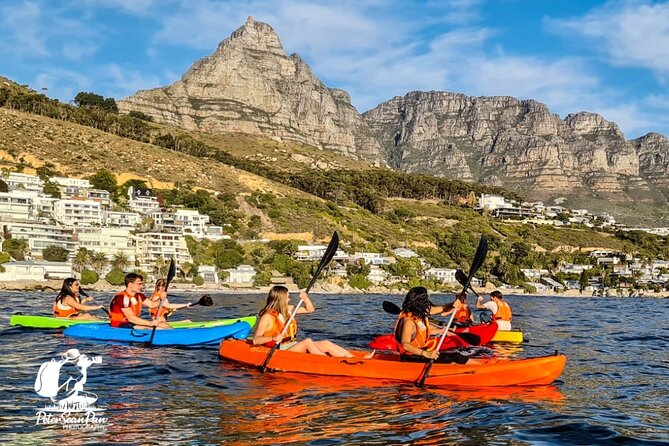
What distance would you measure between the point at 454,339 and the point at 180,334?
23.8 feet

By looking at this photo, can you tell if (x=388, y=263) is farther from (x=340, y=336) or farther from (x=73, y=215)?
(x=340, y=336)

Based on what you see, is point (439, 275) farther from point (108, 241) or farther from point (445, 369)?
point (445, 369)

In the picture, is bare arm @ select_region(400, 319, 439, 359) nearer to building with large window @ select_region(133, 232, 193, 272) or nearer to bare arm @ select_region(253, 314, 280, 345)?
bare arm @ select_region(253, 314, 280, 345)

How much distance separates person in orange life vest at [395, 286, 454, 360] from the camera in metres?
11.2

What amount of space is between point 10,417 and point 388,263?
85626mm

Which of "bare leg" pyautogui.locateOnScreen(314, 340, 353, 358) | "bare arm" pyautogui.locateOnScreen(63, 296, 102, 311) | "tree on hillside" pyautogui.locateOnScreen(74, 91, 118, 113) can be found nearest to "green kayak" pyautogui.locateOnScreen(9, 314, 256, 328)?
"bare arm" pyautogui.locateOnScreen(63, 296, 102, 311)

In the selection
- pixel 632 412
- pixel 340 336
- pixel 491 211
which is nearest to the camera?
pixel 632 412

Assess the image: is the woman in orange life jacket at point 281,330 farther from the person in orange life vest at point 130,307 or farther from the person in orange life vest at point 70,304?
the person in orange life vest at point 70,304

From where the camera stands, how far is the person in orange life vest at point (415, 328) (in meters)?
11.2

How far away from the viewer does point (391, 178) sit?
15062 cm

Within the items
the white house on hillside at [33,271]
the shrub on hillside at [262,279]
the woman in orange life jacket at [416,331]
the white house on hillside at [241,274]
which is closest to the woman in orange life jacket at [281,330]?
the woman in orange life jacket at [416,331]

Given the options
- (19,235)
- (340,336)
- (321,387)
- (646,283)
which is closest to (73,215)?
(19,235)

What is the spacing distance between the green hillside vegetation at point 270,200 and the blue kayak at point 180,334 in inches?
2456

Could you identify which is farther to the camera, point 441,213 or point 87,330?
point 441,213
